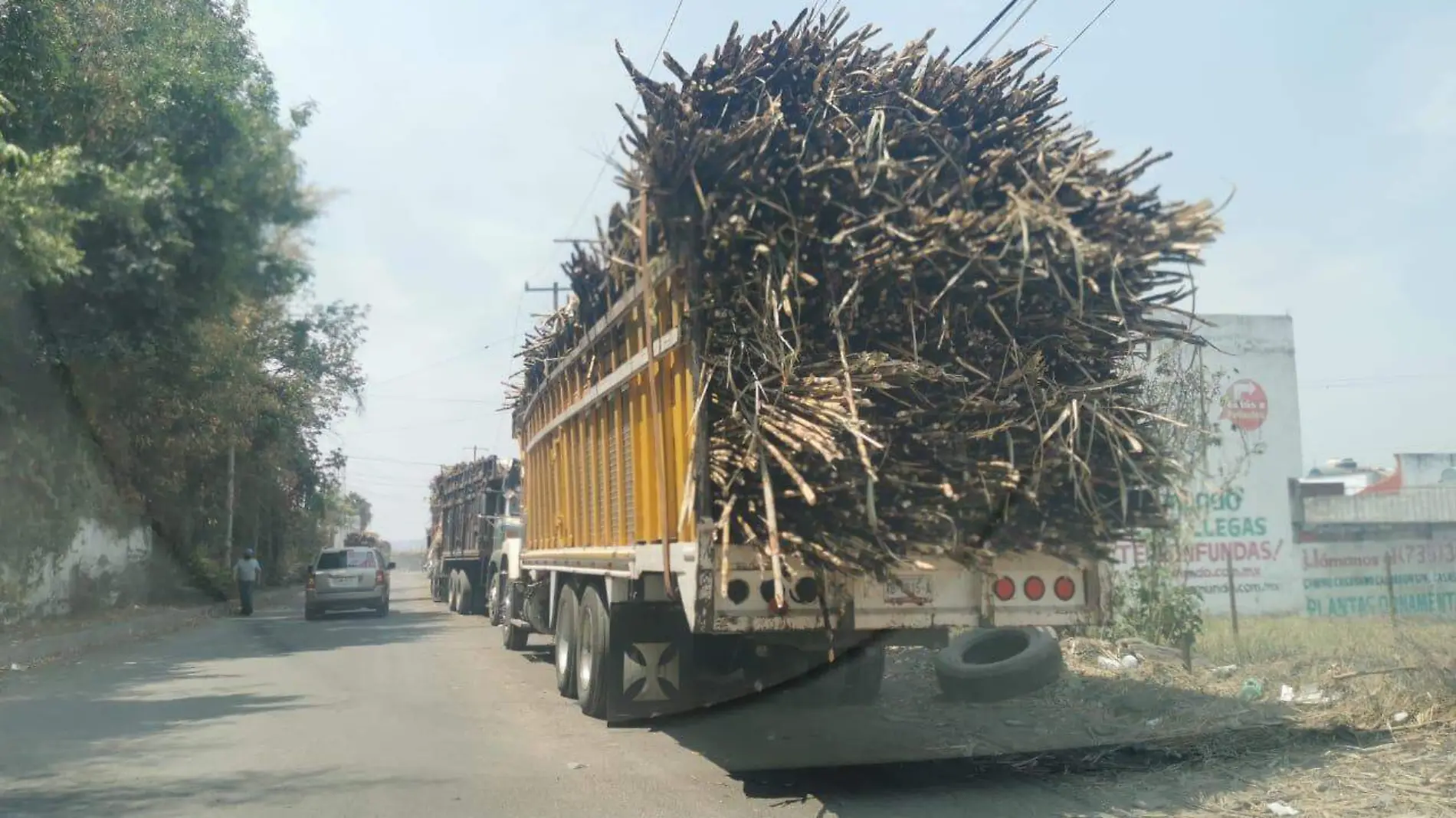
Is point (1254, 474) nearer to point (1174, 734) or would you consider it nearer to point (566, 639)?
point (1174, 734)

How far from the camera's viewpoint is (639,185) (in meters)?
6.87

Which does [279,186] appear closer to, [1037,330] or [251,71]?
[251,71]

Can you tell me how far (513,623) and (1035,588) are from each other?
9.55 m

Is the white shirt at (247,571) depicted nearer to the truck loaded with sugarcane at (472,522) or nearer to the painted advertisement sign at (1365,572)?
the truck loaded with sugarcane at (472,522)

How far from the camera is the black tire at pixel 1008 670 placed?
9328 millimetres

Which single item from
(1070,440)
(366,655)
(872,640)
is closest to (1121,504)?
(1070,440)

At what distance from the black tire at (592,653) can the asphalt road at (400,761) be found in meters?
0.20

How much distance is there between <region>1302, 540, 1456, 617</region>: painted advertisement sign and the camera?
16625 mm

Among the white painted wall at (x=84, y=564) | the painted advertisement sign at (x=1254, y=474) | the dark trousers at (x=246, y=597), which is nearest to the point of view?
the painted advertisement sign at (x=1254, y=474)

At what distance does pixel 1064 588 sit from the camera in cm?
736

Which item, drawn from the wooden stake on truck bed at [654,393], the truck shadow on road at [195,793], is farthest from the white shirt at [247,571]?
the wooden stake on truck bed at [654,393]

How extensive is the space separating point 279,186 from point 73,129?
3.43 meters

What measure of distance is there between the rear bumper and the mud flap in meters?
18.6

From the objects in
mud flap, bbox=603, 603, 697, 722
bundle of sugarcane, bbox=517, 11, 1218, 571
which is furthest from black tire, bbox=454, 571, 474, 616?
bundle of sugarcane, bbox=517, 11, 1218, 571
